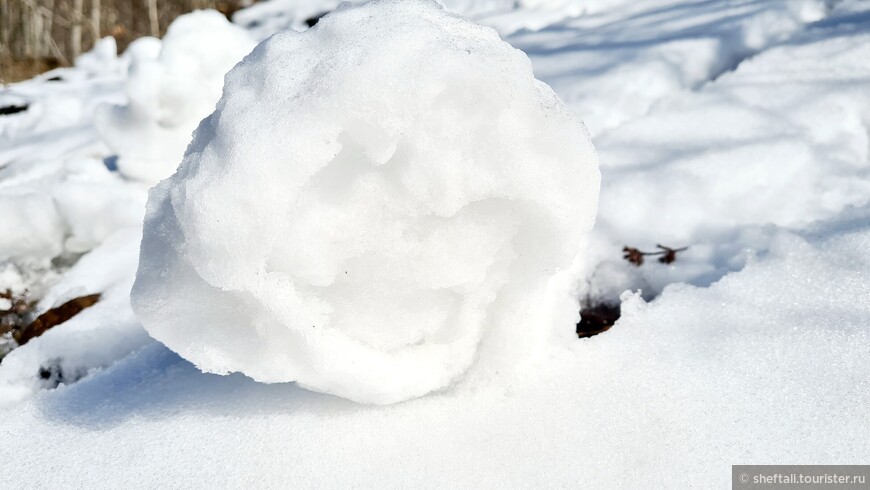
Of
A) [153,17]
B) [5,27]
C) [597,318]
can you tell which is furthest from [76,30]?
[597,318]

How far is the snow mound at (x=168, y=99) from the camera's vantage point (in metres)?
2.38

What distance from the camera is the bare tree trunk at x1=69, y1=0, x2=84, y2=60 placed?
6750mm

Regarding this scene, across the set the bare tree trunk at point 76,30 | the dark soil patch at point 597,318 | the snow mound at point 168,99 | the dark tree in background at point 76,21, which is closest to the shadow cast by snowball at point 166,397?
the dark soil patch at point 597,318

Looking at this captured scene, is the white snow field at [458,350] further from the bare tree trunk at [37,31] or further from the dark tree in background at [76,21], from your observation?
the bare tree trunk at [37,31]

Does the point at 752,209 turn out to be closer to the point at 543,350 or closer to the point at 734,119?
the point at 734,119

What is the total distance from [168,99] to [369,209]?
179cm

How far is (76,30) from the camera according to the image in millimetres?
6859

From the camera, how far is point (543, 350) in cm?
110

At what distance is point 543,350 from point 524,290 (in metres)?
0.15

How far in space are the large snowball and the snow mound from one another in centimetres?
157

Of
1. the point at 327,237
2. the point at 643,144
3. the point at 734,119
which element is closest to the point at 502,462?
the point at 327,237

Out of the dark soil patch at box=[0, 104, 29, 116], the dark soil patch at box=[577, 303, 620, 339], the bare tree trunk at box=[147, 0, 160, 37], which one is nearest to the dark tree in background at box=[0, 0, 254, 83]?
the bare tree trunk at box=[147, 0, 160, 37]

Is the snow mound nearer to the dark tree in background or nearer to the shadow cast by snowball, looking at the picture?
the shadow cast by snowball

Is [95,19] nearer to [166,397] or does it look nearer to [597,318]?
[166,397]
